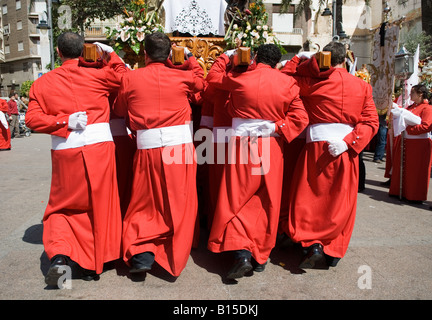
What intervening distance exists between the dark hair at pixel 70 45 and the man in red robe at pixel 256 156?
1.32 meters

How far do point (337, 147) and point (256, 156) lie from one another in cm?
75

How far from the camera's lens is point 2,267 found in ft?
12.2

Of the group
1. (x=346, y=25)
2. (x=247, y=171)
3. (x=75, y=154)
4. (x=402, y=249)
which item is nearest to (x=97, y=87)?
(x=75, y=154)

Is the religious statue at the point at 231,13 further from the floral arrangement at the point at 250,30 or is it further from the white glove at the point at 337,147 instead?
the white glove at the point at 337,147

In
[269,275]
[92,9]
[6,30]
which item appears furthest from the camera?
[6,30]

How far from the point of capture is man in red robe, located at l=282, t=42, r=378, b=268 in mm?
3691

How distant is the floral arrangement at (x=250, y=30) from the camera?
515 cm

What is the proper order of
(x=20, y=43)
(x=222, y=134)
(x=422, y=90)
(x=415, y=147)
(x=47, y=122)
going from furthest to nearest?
(x=20, y=43) → (x=415, y=147) → (x=422, y=90) → (x=222, y=134) → (x=47, y=122)

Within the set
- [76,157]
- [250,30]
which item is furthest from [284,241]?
[250,30]

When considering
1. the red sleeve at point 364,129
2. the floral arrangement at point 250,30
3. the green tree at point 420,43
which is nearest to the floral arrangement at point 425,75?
the floral arrangement at point 250,30

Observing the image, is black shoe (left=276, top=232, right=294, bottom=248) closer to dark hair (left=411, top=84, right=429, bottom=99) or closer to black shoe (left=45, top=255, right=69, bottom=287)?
black shoe (left=45, top=255, right=69, bottom=287)

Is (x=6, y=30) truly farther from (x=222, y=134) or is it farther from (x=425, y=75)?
(x=222, y=134)

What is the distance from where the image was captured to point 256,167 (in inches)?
141

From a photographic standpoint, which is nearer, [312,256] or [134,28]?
[312,256]
